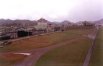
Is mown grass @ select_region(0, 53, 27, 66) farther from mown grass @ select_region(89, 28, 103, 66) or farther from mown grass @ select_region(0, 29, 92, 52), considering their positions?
mown grass @ select_region(89, 28, 103, 66)

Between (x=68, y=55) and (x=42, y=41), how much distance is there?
486 millimetres

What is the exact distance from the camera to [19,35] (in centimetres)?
351

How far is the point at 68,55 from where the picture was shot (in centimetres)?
341

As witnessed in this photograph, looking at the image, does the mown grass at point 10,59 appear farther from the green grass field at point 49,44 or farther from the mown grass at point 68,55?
the mown grass at point 68,55

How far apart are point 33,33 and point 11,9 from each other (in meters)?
0.55

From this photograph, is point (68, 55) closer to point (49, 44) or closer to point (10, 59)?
point (49, 44)

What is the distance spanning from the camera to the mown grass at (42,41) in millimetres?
3500

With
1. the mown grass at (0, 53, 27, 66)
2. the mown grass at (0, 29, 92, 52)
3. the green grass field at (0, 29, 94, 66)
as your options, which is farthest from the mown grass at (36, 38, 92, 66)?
the mown grass at (0, 53, 27, 66)

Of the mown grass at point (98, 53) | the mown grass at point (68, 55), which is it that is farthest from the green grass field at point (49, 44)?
the mown grass at point (98, 53)

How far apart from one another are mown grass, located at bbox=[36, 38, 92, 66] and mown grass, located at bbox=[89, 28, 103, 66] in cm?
13

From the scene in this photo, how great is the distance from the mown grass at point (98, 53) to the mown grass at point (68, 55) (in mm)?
130

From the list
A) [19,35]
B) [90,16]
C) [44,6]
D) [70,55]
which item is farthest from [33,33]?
[90,16]

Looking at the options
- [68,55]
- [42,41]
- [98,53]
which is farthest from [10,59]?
[98,53]

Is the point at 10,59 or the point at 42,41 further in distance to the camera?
the point at 42,41
